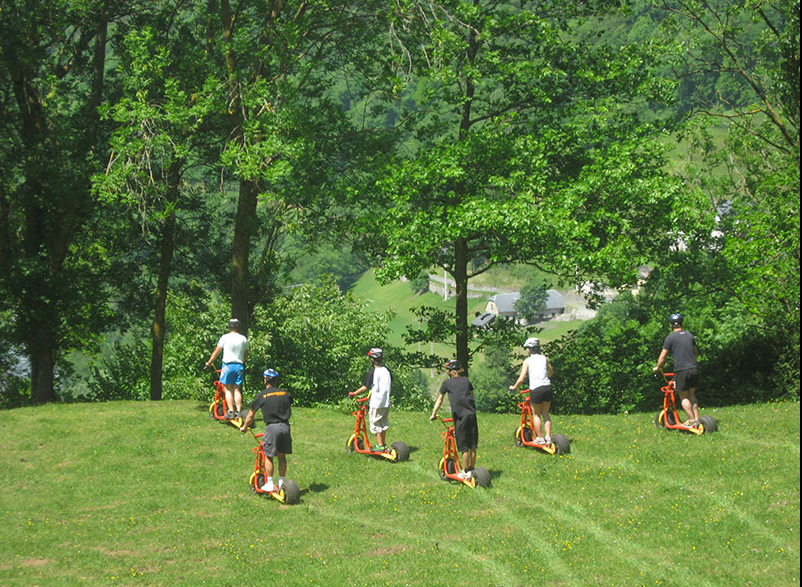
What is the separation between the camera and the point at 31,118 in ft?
93.0

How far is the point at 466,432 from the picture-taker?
1557 centimetres

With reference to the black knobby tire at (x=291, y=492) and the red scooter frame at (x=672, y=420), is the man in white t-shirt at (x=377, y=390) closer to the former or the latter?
the black knobby tire at (x=291, y=492)

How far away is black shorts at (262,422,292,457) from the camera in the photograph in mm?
15336

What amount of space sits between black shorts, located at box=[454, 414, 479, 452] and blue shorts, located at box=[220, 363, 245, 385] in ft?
22.7

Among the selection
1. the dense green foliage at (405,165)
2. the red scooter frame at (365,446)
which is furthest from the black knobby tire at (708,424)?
the red scooter frame at (365,446)

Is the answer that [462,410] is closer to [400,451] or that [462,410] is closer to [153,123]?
[400,451]

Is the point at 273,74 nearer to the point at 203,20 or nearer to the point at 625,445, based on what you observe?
the point at 203,20

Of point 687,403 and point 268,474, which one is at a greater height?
point 687,403

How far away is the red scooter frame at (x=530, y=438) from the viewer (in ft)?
58.2

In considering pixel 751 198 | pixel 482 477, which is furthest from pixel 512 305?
pixel 482 477

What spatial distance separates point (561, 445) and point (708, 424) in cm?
324

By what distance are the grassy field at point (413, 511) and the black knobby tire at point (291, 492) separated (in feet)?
0.84

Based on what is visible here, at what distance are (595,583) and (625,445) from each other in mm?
6926

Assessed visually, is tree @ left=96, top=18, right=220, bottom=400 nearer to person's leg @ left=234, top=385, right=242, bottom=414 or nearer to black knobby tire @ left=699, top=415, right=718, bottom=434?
person's leg @ left=234, top=385, right=242, bottom=414
